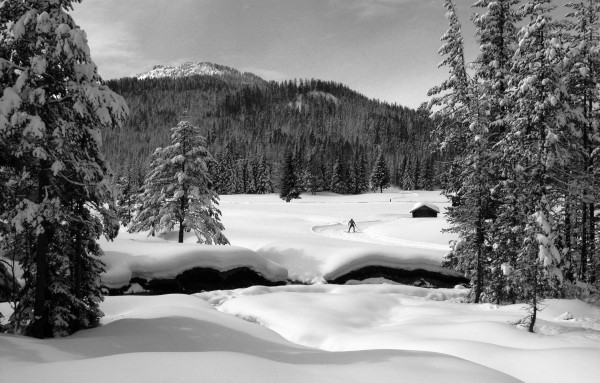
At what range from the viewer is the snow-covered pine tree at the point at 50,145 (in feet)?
27.1

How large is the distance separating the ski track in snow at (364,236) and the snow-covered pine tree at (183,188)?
1655cm

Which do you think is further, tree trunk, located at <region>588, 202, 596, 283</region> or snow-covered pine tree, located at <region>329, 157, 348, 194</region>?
snow-covered pine tree, located at <region>329, 157, 348, 194</region>

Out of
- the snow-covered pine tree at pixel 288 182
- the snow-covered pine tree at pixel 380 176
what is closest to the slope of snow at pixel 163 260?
the snow-covered pine tree at pixel 288 182

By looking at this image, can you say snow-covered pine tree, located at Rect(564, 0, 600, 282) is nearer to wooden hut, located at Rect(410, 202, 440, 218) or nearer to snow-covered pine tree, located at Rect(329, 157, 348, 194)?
wooden hut, located at Rect(410, 202, 440, 218)

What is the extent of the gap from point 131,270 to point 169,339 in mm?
12999

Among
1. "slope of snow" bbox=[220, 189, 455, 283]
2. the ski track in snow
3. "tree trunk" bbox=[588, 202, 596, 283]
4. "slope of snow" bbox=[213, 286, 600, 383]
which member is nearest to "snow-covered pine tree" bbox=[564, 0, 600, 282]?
"tree trunk" bbox=[588, 202, 596, 283]

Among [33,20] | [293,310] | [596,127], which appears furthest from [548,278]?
[33,20]

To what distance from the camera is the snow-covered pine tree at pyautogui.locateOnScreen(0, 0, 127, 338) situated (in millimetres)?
8266

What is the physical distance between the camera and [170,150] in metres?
28.0

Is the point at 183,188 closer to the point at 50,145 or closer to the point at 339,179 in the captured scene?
the point at 50,145

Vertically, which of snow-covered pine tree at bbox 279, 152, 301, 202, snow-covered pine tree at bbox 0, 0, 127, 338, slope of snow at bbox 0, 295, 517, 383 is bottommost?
slope of snow at bbox 0, 295, 517, 383

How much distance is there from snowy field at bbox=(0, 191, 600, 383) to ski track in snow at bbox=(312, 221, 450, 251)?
7990mm

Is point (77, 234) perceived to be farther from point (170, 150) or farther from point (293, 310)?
point (170, 150)

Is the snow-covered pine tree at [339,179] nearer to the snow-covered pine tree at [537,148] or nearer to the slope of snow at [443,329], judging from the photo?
the slope of snow at [443,329]
